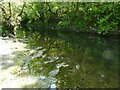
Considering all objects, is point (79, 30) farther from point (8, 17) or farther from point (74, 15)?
point (8, 17)

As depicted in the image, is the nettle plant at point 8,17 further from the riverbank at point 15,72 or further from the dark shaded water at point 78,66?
the riverbank at point 15,72

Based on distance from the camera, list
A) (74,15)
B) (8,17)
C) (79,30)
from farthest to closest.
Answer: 1. (74,15)
2. (79,30)
3. (8,17)

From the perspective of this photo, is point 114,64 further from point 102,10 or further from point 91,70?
point 102,10

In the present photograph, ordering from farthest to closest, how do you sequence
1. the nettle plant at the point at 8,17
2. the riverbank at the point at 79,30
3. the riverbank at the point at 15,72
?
the riverbank at the point at 79,30, the nettle plant at the point at 8,17, the riverbank at the point at 15,72

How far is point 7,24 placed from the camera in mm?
34250

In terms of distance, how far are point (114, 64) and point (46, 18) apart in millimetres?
37160

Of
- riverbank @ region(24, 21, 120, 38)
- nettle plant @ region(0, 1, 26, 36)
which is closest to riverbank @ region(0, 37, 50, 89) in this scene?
nettle plant @ region(0, 1, 26, 36)

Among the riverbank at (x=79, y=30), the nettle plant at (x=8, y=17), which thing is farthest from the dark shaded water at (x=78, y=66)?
the nettle plant at (x=8, y=17)

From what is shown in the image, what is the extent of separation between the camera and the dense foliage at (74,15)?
115ft

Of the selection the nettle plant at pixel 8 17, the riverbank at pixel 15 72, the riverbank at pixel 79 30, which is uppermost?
A: the nettle plant at pixel 8 17

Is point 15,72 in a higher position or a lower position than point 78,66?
higher

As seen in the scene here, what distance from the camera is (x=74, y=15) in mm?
44312

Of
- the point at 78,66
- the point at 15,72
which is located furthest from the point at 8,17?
the point at 15,72

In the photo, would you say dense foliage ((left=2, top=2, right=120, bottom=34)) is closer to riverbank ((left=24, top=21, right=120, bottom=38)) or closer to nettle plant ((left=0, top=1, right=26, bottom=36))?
riverbank ((left=24, top=21, right=120, bottom=38))
